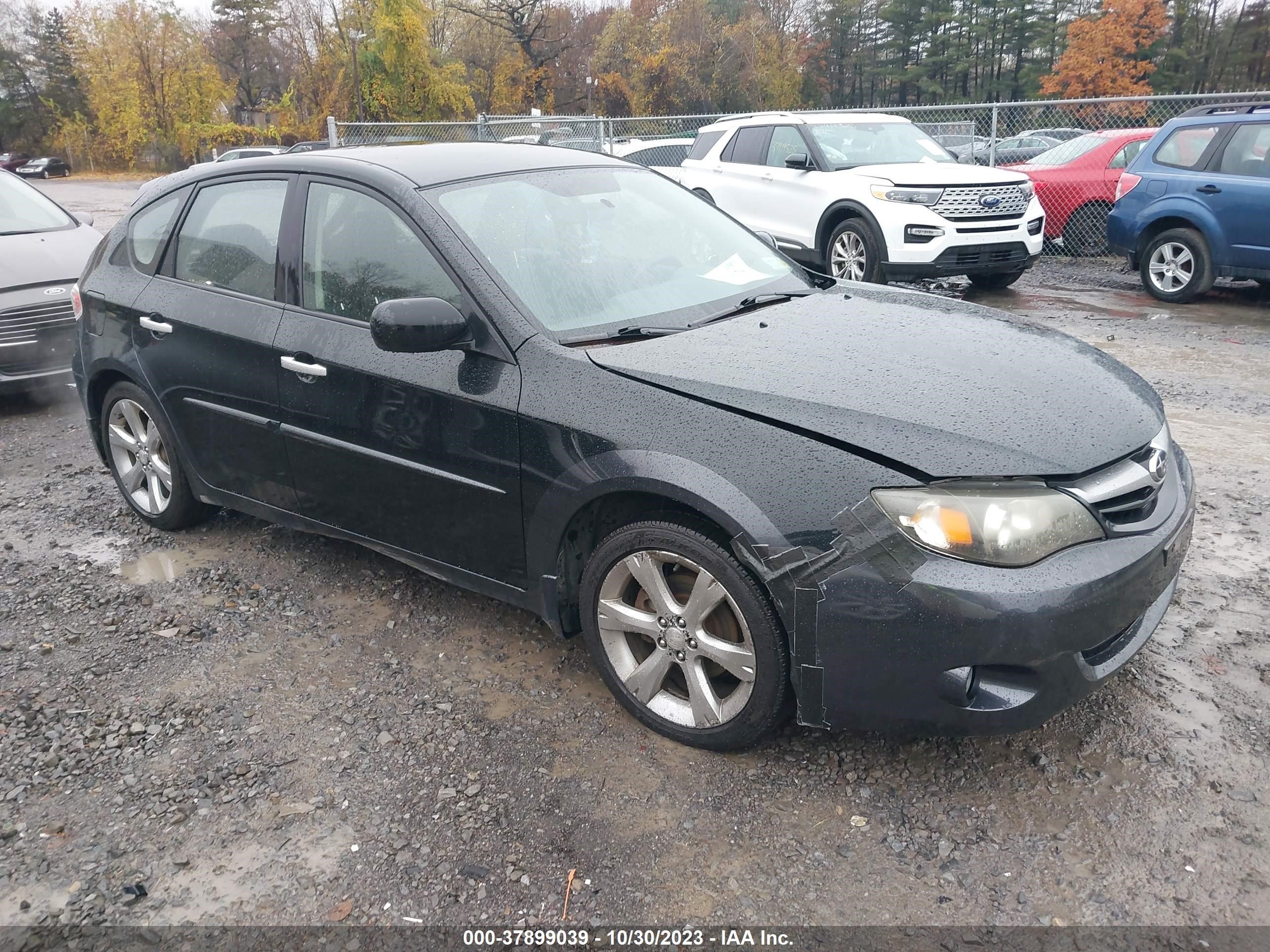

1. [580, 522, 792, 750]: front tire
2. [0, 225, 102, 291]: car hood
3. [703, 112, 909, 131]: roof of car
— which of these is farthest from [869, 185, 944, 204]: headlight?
[580, 522, 792, 750]: front tire

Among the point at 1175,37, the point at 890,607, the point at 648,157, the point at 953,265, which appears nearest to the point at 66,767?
the point at 890,607

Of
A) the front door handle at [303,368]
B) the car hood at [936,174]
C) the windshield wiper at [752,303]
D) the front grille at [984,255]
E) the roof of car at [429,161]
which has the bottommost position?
the front grille at [984,255]

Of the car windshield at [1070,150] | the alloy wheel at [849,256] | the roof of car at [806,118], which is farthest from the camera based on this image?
the car windshield at [1070,150]

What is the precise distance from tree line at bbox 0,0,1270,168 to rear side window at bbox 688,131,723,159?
31435 mm

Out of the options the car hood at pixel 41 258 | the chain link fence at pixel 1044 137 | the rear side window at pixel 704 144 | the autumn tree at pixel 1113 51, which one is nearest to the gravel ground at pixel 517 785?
the car hood at pixel 41 258

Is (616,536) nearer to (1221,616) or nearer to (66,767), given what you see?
(66,767)

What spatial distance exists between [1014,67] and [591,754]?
64.8m

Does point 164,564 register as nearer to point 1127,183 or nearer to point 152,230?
point 152,230

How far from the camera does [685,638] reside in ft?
9.70

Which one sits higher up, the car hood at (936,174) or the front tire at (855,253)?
the car hood at (936,174)

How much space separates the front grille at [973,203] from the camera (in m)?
9.51

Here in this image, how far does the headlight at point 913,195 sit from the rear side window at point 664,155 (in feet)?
23.3

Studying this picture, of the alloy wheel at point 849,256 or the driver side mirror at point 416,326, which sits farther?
the alloy wheel at point 849,256

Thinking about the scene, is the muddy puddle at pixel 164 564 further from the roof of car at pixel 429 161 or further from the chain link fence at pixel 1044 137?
the chain link fence at pixel 1044 137
